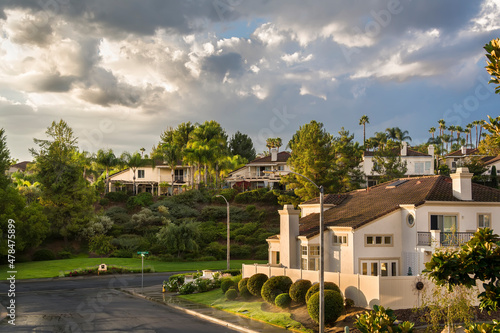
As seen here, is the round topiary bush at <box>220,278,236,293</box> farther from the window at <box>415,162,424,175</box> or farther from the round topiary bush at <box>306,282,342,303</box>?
the window at <box>415,162,424,175</box>

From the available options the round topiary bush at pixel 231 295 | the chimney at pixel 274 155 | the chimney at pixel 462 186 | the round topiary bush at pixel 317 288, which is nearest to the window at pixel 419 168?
the chimney at pixel 274 155

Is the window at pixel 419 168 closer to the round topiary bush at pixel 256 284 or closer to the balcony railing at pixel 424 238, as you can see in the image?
the balcony railing at pixel 424 238

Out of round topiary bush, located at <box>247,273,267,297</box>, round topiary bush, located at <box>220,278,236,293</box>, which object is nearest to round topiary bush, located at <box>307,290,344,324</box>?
round topiary bush, located at <box>247,273,267,297</box>

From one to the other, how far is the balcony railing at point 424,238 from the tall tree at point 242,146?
3903 inches

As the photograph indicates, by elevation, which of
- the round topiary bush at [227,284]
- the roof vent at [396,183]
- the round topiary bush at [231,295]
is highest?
the roof vent at [396,183]

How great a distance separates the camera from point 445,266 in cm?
Result: 998

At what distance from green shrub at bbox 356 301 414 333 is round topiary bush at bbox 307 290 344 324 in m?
11.5

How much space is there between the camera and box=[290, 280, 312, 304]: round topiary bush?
2705 centimetres

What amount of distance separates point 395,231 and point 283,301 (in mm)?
10474

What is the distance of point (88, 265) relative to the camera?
190 feet

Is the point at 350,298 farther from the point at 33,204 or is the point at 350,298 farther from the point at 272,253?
the point at 33,204

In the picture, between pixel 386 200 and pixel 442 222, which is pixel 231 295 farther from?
pixel 442 222

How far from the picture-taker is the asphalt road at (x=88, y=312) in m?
24.3

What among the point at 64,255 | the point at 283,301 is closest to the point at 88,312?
the point at 283,301
